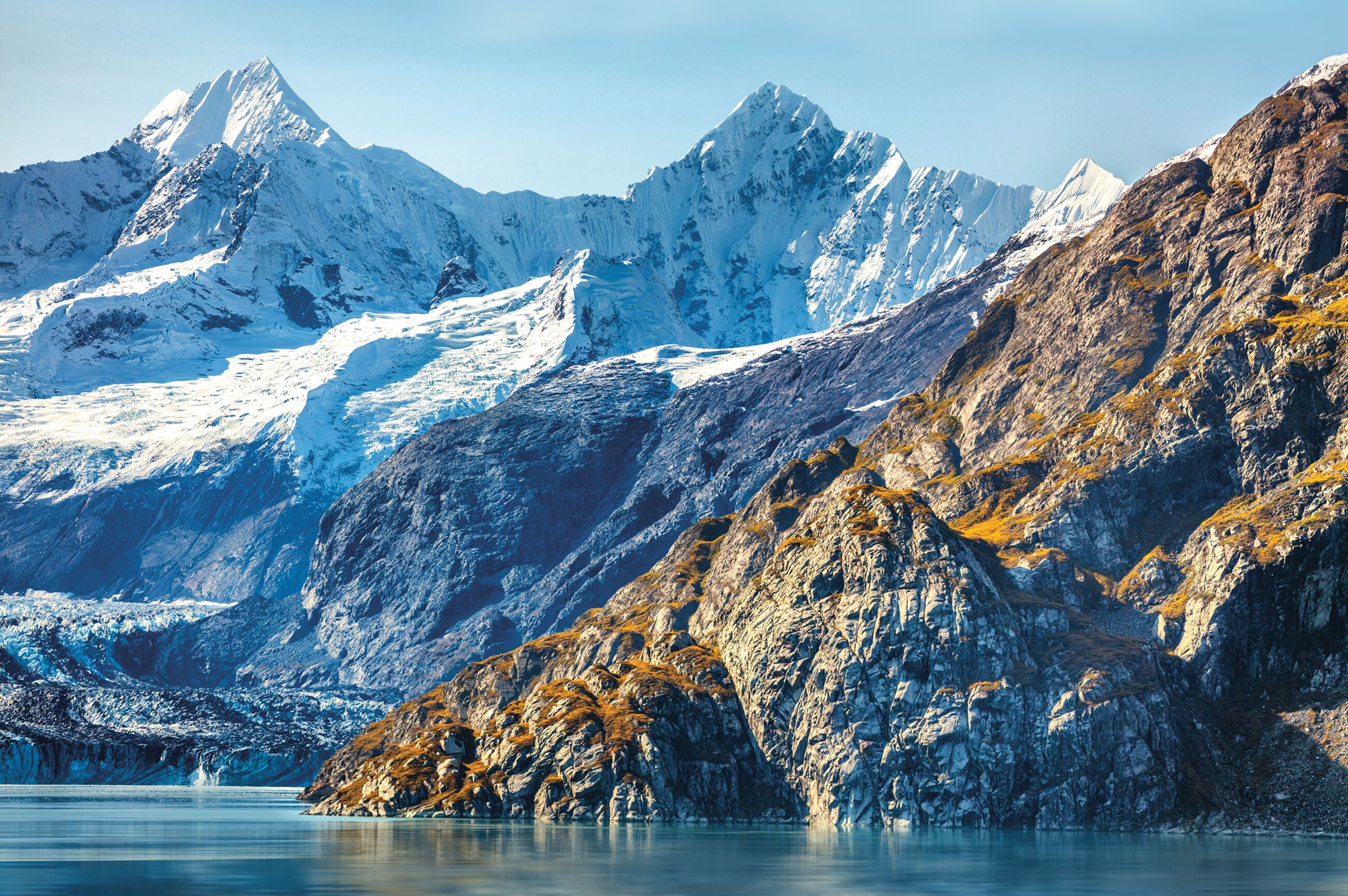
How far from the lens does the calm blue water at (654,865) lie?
5094 inches

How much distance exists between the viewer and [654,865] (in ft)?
497

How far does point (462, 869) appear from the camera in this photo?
476ft

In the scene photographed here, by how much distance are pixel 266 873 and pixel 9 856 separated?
111ft

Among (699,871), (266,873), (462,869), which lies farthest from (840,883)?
(266,873)

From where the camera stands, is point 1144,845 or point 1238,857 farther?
point 1144,845

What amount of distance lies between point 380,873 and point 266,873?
1044 centimetres

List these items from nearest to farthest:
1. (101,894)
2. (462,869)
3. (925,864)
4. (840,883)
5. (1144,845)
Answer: (101,894)
(840,883)
(462,869)
(925,864)
(1144,845)

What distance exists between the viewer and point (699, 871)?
478ft

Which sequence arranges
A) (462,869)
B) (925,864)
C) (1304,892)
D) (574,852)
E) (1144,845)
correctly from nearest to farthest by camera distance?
1. (1304,892)
2. (462,869)
3. (925,864)
4. (574,852)
5. (1144,845)

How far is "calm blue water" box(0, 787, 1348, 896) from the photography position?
129375 mm

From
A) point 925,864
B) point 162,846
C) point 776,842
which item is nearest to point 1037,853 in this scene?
point 925,864

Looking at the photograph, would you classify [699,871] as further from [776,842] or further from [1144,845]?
[1144,845]

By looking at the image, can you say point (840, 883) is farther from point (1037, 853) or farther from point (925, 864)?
point (1037, 853)

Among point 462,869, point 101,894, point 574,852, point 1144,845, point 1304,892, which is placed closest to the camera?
point 101,894
